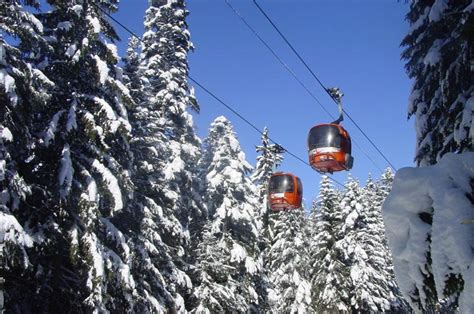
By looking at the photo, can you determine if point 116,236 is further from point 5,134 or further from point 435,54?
point 435,54

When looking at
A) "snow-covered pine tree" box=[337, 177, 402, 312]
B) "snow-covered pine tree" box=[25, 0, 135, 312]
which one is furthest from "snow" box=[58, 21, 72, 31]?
"snow-covered pine tree" box=[337, 177, 402, 312]

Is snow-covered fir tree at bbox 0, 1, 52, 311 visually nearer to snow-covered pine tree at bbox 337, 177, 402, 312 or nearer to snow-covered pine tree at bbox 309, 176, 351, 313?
snow-covered pine tree at bbox 309, 176, 351, 313

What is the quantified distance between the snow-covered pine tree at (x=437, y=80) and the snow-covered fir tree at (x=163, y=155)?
967 centimetres

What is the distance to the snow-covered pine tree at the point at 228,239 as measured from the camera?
21.8 meters

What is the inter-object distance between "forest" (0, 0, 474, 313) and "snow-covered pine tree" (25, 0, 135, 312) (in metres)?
0.05

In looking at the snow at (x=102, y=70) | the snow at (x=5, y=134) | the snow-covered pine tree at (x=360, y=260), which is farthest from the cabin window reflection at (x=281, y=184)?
the snow at (x=5, y=134)

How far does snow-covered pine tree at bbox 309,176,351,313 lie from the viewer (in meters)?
30.4

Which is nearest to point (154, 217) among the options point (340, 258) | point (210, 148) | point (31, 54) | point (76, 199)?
point (76, 199)

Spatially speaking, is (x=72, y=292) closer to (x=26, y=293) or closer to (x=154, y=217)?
(x=26, y=293)

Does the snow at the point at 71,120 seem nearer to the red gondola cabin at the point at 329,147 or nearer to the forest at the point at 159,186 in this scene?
the forest at the point at 159,186

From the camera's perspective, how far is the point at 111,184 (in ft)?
45.0

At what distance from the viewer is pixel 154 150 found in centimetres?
2030

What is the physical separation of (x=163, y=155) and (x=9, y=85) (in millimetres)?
12024

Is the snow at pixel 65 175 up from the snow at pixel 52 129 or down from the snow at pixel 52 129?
down
